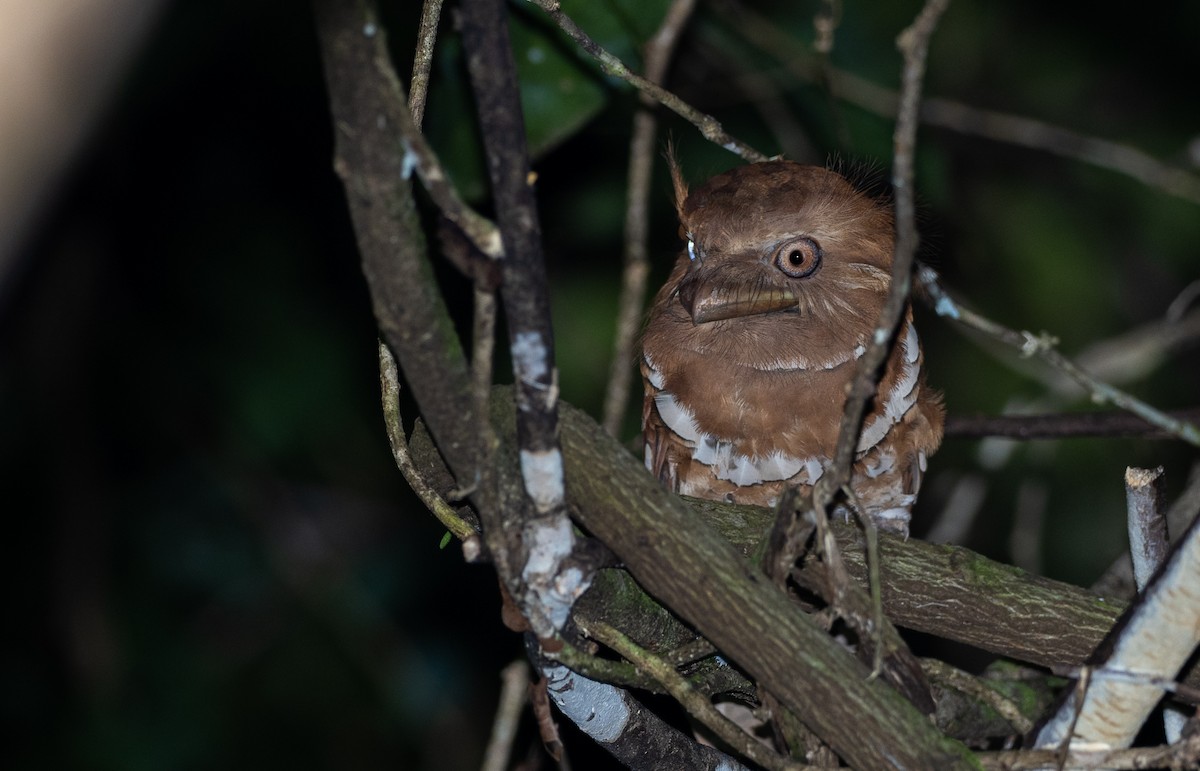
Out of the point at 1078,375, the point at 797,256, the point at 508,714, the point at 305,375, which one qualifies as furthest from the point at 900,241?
the point at 305,375

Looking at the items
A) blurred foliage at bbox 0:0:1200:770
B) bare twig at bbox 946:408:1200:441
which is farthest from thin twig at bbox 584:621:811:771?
blurred foliage at bbox 0:0:1200:770

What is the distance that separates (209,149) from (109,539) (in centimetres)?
152

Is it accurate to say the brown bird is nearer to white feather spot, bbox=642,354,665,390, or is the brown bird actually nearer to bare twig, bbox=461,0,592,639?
white feather spot, bbox=642,354,665,390

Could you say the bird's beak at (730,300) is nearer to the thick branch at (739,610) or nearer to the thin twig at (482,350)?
the thick branch at (739,610)

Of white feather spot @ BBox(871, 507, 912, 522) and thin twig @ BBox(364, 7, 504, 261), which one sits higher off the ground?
thin twig @ BBox(364, 7, 504, 261)

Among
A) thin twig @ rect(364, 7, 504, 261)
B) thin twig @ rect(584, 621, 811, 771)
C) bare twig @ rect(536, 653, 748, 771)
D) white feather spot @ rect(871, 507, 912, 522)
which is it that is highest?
thin twig @ rect(364, 7, 504, 261)

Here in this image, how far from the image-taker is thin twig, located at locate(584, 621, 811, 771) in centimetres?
180

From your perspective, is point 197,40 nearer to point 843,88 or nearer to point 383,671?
point 843,88

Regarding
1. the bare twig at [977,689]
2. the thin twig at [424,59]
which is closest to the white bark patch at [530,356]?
the thin twig at [424,59]

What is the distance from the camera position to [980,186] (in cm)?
475

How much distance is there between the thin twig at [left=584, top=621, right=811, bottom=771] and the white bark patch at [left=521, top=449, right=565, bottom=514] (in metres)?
0.27

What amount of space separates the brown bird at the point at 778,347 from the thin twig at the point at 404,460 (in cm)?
67

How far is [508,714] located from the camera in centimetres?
275

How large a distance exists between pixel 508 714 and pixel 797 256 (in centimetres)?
121
